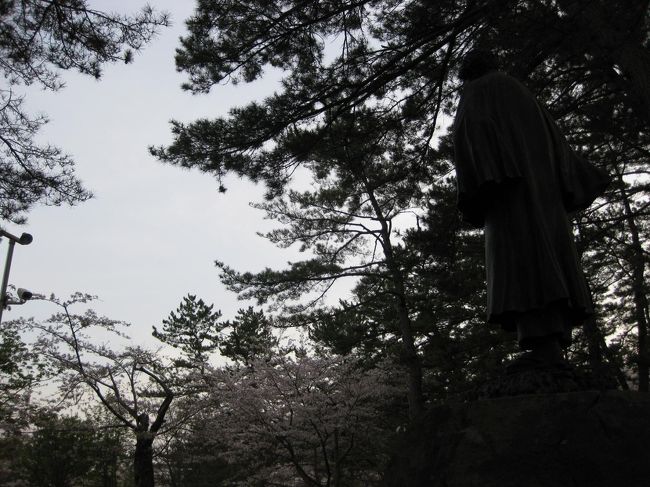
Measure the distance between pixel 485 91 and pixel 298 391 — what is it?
991 cm

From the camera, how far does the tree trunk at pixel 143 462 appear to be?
12562 mm

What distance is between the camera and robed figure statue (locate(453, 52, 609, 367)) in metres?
2.60

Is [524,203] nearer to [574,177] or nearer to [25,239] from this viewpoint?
[574,177]

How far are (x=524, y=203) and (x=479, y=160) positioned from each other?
323 millimetres

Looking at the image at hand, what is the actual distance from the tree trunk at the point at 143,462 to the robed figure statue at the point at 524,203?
11.9 m

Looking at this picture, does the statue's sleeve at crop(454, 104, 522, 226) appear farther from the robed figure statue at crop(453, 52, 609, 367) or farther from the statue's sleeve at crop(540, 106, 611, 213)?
the statue's sleeve at crop(540, 106, 611, 213)

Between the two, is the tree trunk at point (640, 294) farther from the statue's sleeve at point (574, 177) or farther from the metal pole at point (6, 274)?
the metal pole at point (6, 274)

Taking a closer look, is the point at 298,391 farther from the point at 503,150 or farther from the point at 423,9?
the point at 503,150

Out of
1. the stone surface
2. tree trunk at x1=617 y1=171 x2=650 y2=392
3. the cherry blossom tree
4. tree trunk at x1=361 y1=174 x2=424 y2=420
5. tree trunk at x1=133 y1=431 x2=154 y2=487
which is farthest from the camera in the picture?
tree trunk at x1=133 y1=431 x2=154 y2=487

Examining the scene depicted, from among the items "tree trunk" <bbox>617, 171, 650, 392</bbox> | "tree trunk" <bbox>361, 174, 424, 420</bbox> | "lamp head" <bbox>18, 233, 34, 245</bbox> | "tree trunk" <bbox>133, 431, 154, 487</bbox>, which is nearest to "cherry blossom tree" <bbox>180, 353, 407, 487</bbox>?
"tree trunk" <bbox>361, 174, 424, 420</bbox>

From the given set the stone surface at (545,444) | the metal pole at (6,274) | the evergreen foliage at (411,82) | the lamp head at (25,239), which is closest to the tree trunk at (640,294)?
the evergreen foliage at (411,82)

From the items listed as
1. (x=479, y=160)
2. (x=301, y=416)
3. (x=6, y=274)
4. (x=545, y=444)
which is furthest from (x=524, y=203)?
(x=301, y=416)

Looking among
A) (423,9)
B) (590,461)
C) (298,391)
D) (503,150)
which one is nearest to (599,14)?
(423,9)

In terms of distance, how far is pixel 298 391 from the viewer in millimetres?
11875
